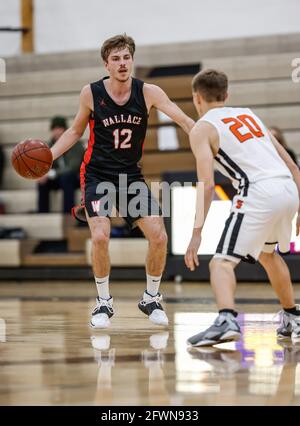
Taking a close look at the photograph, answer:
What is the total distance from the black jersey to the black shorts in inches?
2.1

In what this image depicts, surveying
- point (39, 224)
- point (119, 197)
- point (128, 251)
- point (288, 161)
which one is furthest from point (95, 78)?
point (288, 161)

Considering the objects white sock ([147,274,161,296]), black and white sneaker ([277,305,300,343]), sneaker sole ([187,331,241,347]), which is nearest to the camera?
sneaker sole ([187,331,241,347])

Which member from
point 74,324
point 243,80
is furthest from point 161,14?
point 74,324

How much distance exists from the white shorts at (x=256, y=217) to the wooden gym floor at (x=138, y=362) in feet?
1.57

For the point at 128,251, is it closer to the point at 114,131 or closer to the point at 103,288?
the point at 103,288

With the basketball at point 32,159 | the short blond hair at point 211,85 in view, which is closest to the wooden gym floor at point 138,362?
the basketball at point 32,159

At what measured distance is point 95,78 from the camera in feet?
38.9

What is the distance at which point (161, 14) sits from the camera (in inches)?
468

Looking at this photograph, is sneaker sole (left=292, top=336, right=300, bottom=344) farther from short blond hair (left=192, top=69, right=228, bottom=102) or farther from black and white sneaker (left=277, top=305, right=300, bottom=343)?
short blond hair (left=192, top=69, right=228, bottom=102)

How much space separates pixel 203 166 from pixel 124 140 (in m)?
1.28

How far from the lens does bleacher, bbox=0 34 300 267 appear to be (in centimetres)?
1107

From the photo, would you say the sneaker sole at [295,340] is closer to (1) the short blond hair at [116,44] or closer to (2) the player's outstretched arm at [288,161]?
(2) the player's outstretched arm at [288,161]

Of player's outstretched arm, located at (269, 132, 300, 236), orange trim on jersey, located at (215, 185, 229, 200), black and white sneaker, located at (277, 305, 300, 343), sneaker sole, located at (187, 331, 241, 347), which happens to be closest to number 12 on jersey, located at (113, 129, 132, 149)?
player's outstretched arm, located at (269, 132, 300, 236)

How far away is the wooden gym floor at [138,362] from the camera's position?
126 inches
